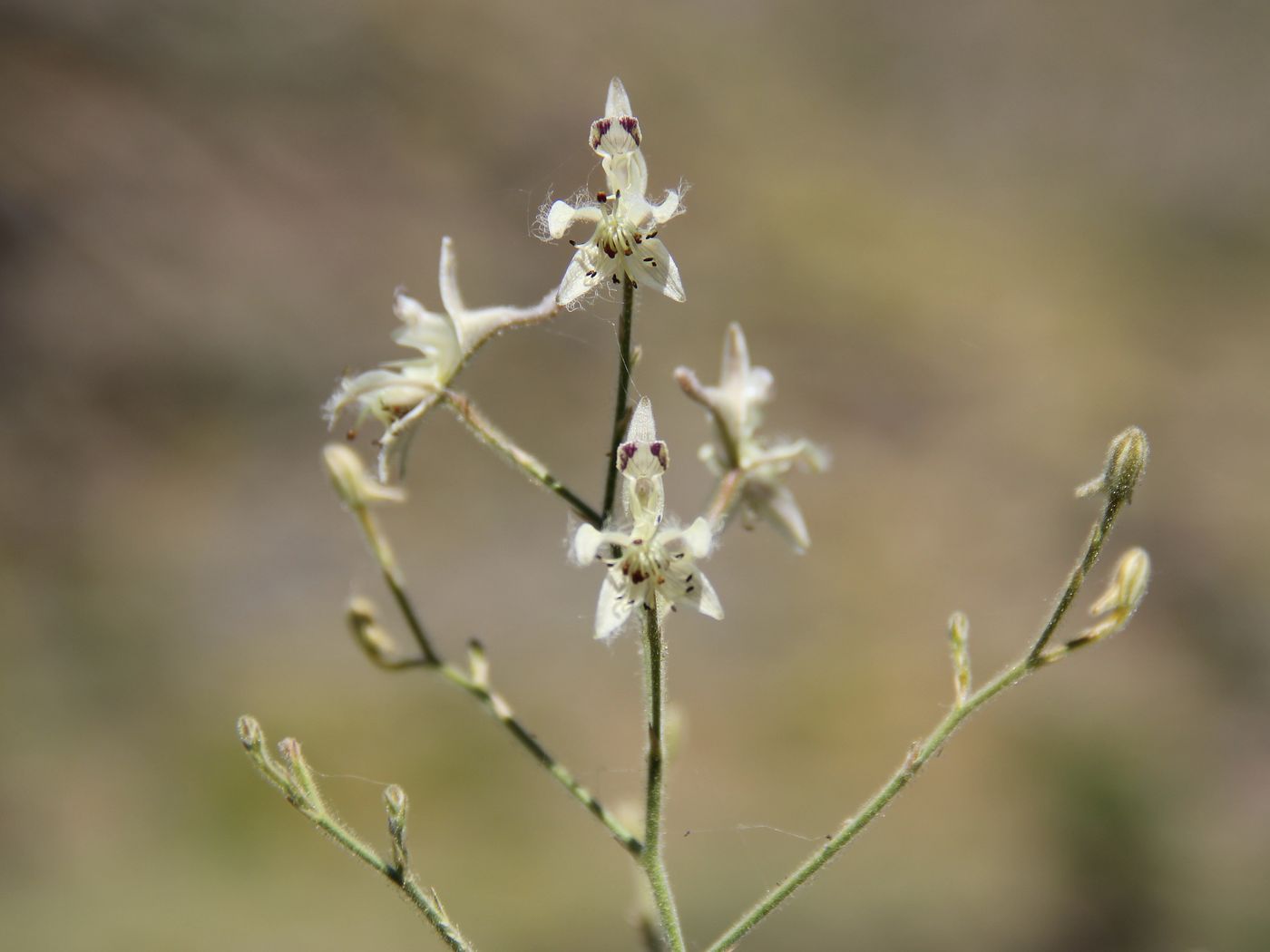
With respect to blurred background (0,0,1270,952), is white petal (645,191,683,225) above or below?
below

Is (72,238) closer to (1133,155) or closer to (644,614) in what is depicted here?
(644,614)

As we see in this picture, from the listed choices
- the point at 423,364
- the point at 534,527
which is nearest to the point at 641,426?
the point at 423,364

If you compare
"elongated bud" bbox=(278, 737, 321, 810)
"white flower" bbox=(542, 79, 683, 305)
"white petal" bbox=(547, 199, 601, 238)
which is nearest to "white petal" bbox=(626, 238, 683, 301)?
"white flower" bbox=(542, 79, 683, 305)

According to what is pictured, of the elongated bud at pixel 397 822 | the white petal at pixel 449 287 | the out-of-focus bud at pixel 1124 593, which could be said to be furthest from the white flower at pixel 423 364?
the out-of-focus bud at pixel 1124 593

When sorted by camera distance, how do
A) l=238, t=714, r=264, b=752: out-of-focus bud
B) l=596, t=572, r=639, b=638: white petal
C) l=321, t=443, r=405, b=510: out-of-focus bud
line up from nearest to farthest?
l=596, t=572, r=639, b=638: white petal, l=238, t=714, r=264, b=752: out-of-focus bud, l=321, t=443, r=405, b=510: out-of-focus bud

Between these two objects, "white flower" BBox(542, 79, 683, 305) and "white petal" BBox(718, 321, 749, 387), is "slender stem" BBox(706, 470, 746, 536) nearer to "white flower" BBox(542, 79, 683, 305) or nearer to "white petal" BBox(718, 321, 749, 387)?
"white petal" BBox(718, 321, 749, 387)

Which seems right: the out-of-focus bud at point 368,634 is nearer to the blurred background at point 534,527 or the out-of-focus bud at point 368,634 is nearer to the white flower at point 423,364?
the white flower at point 423,364
